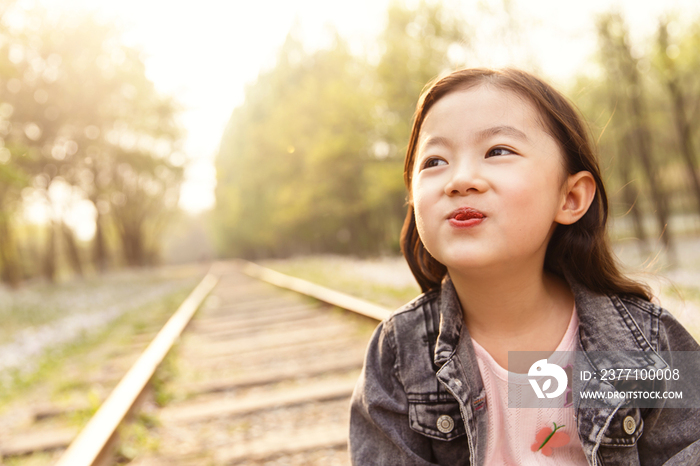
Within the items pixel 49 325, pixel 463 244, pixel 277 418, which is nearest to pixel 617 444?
pixel 463 244

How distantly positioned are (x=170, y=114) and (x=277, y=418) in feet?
64.8

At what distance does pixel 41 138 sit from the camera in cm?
1464

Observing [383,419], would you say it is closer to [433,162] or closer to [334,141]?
[433,162]

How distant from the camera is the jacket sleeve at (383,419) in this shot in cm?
127

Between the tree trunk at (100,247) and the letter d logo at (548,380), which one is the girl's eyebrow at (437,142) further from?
the tree trunk at (100,247)

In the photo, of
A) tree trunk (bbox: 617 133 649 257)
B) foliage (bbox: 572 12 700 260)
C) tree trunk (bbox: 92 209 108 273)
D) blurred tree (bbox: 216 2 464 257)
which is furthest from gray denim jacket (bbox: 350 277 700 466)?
tree trunk (bbox: 92 209 108 273)

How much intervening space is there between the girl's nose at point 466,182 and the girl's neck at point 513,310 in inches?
10.2

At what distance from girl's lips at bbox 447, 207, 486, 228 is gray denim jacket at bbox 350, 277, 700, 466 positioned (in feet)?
1.04

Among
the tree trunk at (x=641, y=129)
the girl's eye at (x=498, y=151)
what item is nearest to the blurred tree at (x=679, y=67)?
the tree trunk at (x=641, y=129)

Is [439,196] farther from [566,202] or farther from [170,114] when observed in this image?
[170,114]

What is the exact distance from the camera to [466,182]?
1132 millimetres

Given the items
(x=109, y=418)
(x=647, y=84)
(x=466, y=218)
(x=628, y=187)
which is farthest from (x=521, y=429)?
(x=628, y=187)

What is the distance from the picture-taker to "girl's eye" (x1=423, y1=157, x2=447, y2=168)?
125cm

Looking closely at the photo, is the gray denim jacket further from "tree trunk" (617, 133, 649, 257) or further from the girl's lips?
"tree trunk" (617, 133, 649, 257)
